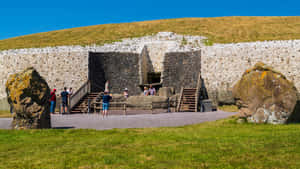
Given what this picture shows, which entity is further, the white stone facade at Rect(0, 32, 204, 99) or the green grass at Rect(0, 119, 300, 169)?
the white stone facade at Rect(0, 32, 204, 99)

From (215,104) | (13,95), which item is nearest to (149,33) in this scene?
(215,104)

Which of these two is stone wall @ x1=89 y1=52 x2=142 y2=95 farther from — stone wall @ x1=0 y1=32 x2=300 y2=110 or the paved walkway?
the paved walkway

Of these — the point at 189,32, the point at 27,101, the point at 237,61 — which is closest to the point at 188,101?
the point at 237,61

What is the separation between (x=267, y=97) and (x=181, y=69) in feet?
53.4

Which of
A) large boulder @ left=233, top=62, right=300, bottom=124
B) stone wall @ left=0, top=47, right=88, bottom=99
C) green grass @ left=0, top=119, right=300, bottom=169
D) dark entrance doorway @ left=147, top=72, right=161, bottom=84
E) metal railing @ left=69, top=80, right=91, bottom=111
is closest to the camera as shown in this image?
green grass @ left=0, top=119, right=300, bottom=169

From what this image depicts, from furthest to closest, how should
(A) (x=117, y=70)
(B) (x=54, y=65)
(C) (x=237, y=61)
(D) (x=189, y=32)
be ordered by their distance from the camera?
1. (D) (x=189, y=32)
2. (A) (x=117, y=70)
3. (B) (x=54, y=65)
4. (C) (x=237, y=61)

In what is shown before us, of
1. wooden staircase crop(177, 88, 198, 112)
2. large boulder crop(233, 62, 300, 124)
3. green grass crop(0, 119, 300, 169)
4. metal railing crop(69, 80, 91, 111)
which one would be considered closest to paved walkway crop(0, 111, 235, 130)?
green grass crop(0, 119, 300, 169)

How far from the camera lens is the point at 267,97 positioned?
10.3 m

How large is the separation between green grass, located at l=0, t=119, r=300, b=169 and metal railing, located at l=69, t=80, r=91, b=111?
11.1 m

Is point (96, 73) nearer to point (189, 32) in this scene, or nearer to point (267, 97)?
point (189, 32)

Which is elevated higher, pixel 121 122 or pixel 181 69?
pixel 181 69

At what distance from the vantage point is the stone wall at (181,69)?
25656 millimetres

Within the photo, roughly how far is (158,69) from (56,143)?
22.4 metres

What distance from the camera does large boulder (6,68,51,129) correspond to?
10.3 m
